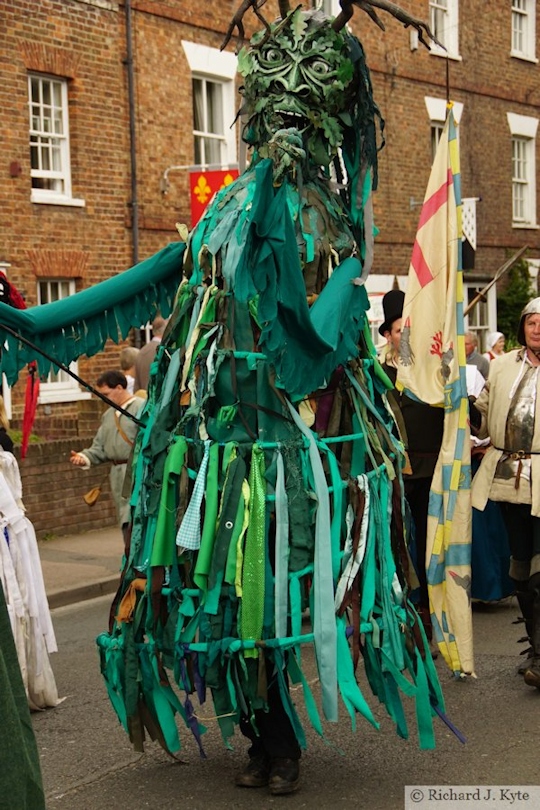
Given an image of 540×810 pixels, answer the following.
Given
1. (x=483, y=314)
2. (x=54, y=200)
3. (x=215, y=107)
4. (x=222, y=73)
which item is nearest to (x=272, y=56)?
(x=54, y=200)

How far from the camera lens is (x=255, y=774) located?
4320mm

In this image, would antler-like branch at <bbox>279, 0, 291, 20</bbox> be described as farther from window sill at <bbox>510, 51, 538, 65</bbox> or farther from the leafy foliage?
window sill at <bbox>510, 51, 538, 65</bbox>

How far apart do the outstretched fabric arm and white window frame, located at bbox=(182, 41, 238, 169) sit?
12.1m

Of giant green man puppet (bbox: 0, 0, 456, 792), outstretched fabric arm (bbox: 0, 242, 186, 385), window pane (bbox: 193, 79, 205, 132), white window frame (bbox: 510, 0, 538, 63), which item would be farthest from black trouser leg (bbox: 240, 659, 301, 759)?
white window frame (bbox: 510, 0, 538, 63)

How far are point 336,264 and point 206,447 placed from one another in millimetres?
809

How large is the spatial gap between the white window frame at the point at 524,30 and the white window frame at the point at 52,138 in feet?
40.3

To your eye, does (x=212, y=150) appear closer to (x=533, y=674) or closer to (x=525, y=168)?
(x=525, y=168)

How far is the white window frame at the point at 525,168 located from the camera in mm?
24266

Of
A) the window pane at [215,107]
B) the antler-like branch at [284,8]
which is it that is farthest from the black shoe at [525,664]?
the window pane at [215,107]

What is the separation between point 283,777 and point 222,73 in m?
14.2

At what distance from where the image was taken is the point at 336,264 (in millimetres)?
4277

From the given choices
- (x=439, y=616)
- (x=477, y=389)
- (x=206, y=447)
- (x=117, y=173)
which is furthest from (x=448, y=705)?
(x=117, y=173)

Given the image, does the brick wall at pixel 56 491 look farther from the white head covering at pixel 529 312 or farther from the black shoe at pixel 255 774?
the black shoe at pixel 255 774

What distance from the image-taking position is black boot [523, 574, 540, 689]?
5629mm
